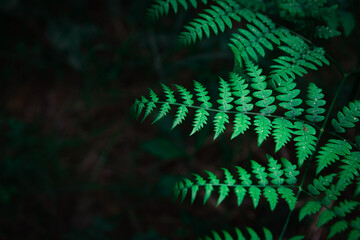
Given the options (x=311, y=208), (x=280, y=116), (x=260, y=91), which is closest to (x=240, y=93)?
(x=260, y=91)

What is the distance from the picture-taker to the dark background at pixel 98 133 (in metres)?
2.61

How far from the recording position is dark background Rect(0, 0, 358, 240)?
2607 millimetres

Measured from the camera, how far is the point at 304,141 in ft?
4.13

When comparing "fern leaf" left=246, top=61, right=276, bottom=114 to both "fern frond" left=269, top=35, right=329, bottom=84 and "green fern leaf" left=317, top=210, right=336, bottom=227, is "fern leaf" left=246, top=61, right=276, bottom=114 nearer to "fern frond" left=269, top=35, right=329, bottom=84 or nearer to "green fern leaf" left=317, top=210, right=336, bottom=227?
"fern frond" left=269, top=35, right=329, bottom=84

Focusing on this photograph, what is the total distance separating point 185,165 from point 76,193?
3.87 feet

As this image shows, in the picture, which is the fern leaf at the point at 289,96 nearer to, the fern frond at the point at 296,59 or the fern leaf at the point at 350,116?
the fern frond at the point at 296,59

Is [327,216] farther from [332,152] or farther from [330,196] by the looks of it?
[332,152]

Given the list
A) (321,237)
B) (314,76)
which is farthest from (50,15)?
(321,237)

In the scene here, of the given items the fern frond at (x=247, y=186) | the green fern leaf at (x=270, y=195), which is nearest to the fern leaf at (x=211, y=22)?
the fern frond at (x=247, y=186)

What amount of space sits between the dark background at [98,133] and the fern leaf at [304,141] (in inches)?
41.2

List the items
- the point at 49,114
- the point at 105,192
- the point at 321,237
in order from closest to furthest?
the point at 321,237
the point at 105,192
the point at 49,114

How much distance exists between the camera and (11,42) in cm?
372

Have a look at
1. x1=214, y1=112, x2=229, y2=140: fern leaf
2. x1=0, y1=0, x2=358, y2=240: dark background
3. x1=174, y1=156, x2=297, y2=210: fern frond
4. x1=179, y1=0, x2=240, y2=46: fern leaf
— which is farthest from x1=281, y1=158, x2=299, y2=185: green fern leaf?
x1=0, y1=0, x2=358, y2=240: dark background

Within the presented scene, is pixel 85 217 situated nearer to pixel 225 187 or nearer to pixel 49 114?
pixel 49 114
